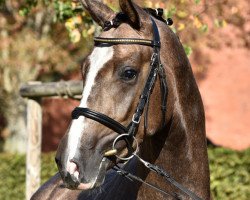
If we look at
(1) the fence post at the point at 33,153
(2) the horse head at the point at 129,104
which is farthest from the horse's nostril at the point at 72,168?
(1) the fence post at the point at 33,153

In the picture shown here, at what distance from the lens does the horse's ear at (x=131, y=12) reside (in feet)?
11.9

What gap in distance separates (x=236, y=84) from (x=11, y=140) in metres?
7.28

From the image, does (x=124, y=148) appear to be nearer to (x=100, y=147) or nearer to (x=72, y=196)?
(x=100, y=147)

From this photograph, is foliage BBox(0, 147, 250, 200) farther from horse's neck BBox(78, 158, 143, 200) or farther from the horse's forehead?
the horse's forehead

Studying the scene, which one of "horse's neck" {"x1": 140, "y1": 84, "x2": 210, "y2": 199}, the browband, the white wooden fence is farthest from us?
the white wooden fence

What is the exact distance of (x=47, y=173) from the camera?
952 cm

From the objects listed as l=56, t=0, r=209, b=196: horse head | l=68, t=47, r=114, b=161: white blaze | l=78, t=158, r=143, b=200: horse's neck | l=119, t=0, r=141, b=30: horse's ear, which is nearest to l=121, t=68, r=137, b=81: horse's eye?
l=56, t=0, r=209, b=196: horse head

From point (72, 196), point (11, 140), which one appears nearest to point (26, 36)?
point (11, 140)

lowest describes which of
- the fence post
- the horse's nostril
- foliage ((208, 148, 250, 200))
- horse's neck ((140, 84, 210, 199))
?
the fence post

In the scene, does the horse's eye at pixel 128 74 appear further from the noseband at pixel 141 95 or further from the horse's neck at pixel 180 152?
the horse's neck at pixel 180 152

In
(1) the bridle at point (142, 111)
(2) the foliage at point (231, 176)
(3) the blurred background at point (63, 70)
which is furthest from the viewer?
(3) the blurred background at point (63, 70)

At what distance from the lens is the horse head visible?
3436 millimetres

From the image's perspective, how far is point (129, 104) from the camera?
3.57m

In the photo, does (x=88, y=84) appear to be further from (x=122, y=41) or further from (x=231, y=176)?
(x=231, y=176)
